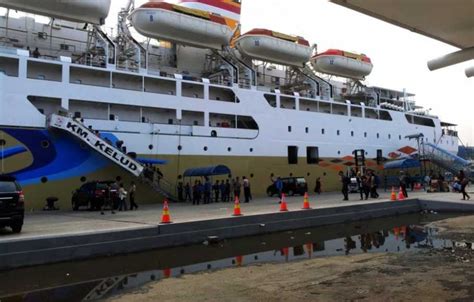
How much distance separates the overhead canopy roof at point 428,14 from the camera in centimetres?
559

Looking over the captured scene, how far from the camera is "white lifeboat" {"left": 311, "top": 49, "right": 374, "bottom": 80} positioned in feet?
122

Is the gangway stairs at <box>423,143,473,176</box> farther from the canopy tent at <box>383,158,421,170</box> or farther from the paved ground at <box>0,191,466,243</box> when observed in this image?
the paved ground at <box>0,191,466,243</box>

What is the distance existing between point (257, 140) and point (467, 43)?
75.7 feet

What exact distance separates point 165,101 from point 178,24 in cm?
462

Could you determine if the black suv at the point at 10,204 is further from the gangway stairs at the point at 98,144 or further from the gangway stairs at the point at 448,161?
the gangway stairs at the point at 448,161

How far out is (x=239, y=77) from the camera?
104 ft

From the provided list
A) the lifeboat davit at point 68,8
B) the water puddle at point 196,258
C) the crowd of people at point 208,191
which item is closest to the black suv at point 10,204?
the water puddle at point 196,258

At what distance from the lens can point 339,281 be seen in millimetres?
7219

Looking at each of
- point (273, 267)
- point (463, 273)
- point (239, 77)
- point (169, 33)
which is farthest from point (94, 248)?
point (239, 77)

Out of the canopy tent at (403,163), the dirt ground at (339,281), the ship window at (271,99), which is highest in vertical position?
the ship window at (271,99)

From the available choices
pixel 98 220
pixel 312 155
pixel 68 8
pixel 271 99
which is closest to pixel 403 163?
pixel 312 155

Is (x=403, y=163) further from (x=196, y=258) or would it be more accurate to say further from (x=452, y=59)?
(x=452, y=59)

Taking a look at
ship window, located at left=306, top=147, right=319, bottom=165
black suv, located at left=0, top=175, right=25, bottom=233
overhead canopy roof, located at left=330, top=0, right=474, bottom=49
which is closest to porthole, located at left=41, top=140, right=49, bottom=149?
black suv, located at left=0, top=175, right=25, bottom=233

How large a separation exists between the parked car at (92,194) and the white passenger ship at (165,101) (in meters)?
1.38
